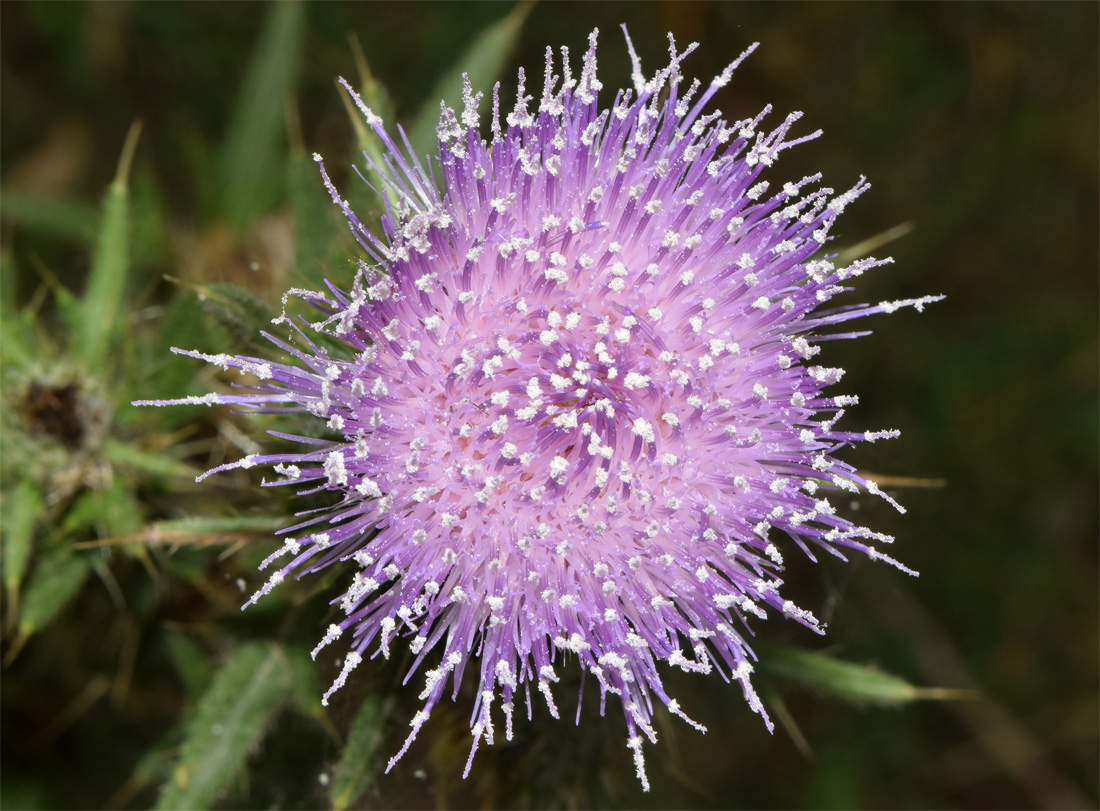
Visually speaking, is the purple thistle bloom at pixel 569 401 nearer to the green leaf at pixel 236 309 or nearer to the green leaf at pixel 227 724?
the green leaf at pixel 236 309

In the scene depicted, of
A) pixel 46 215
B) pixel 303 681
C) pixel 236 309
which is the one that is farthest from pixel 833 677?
pixel 46 215

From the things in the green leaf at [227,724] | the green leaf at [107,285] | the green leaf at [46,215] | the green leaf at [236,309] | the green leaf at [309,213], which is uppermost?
the green leaf at [46,215]

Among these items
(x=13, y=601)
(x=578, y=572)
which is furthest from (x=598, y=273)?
(x=13, y=601)

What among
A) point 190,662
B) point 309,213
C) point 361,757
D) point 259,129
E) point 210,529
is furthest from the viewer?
point 259,129

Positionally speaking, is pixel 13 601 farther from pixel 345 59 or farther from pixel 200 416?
pixel 345 59

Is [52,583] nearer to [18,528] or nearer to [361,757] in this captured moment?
[18,528]

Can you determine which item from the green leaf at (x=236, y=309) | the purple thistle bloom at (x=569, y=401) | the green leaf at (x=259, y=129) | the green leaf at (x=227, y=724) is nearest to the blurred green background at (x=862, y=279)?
the green leaf at (x=259, y=129)
